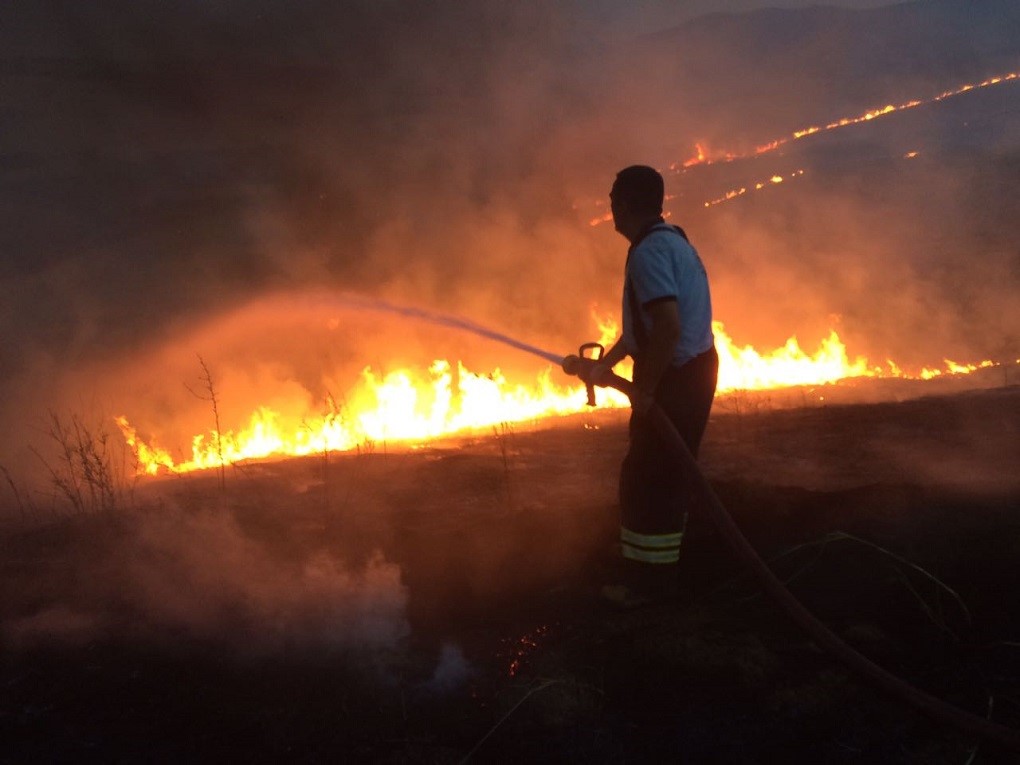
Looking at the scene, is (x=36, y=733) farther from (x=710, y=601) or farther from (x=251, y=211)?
(x=251, y=211)

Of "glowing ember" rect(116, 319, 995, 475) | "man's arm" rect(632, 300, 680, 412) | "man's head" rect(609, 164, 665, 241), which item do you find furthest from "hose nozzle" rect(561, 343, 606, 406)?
"glowing ember" rect(116, 319, 995, 475)

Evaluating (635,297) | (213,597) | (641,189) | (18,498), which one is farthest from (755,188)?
(213,597)

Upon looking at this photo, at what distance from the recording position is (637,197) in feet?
10.0

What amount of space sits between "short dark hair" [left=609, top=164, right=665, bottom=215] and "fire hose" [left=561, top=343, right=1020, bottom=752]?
2.44 feet

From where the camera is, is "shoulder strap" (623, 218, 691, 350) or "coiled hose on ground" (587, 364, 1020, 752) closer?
"coiled hose on ground" (587, 364, 1020, 752)

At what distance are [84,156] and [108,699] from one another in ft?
31.5

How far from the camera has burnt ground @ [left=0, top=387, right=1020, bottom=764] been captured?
2.41m

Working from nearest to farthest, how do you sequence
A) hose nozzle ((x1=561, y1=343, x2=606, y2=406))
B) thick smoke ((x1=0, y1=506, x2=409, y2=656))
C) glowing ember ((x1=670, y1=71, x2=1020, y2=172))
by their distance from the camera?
thick smoke ((x1=0, y1=506, x2=409, y2=656)), hose nozzle ((x1=561, y1=343, x2=606, y2=406)), glowing ember ((x1=670, y1=71, x2=1020, y2=172))

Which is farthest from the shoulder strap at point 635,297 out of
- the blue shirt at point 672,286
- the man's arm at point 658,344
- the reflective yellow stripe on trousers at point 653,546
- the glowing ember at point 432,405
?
the glowing ember at point 432,405

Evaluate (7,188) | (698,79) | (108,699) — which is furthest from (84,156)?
(698,79)

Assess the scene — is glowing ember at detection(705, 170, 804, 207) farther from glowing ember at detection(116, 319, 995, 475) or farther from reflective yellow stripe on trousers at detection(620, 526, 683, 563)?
reflective yellow stripe on trousers at detection(620, 526, 683, 563)

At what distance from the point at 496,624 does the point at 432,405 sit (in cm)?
727

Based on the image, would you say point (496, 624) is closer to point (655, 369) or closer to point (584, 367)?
point (584, 367)

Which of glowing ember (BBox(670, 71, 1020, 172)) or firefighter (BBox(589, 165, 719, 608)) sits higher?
glowing ember (BBox(670, 71, 1020, 172))
